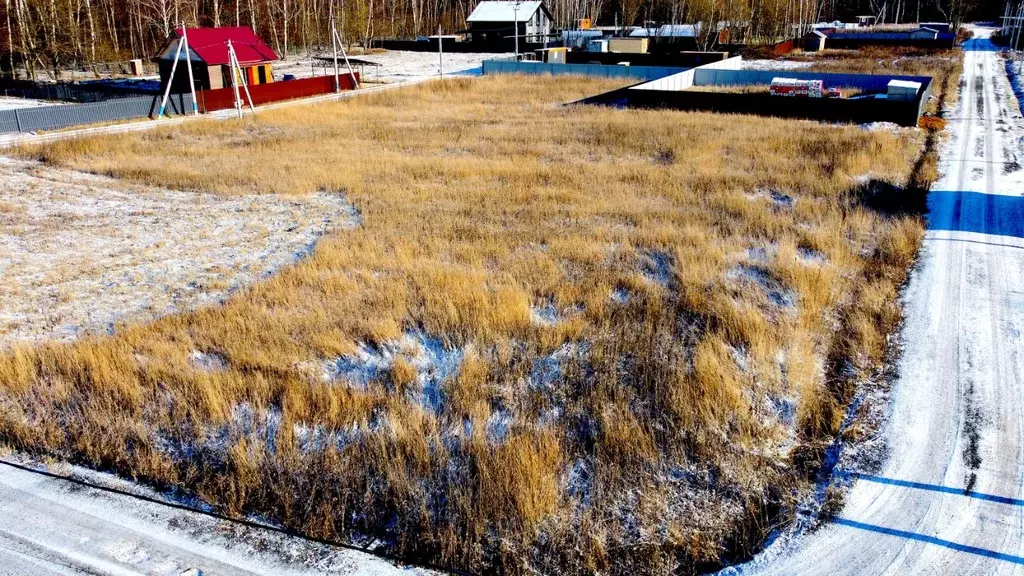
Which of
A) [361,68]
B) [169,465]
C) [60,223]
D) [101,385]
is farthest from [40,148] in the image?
[361,68]

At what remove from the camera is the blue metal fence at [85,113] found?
1089 inches

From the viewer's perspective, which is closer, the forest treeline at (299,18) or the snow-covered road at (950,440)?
the snow-covered road at (950,440)

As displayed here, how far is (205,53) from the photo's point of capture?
36.0m

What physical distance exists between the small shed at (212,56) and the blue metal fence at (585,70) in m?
15.8

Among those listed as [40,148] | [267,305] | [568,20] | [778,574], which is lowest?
[778,574]

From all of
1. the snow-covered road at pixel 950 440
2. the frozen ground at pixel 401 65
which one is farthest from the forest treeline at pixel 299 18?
the snow-covered road at pixel 950 440

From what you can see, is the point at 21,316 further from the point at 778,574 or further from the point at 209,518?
the point at 778,574

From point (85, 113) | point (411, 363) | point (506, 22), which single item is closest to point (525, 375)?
point (411, 363)

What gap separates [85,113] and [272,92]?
9844 millimetres

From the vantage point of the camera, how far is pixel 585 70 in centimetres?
4506

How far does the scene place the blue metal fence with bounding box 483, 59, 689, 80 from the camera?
4191 cm

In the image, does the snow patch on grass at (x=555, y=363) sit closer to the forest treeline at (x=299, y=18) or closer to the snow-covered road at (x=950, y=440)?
the snow-covered road at (x=950, y=440)

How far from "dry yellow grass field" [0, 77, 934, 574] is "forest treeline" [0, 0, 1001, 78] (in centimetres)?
3360

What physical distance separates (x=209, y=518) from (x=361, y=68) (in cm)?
5148
